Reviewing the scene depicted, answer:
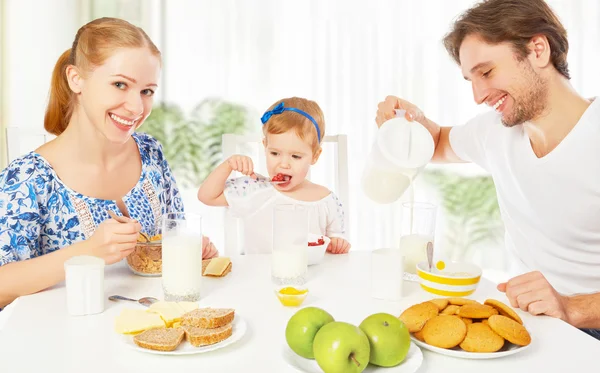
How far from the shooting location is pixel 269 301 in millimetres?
1263

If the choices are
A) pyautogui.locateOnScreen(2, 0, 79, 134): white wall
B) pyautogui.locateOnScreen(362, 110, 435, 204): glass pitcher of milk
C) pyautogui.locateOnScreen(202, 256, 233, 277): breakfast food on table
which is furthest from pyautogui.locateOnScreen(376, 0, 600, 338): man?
pyautogui.locateOnScreen(2, 0, 79, 134): white wall

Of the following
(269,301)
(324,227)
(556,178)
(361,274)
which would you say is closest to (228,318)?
(269,301)

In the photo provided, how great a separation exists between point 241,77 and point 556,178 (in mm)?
2492

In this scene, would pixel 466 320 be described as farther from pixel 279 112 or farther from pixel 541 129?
pixel 279 112

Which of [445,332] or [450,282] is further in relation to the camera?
[450,282]

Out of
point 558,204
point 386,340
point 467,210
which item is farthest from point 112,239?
point 467,210

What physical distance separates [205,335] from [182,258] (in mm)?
300

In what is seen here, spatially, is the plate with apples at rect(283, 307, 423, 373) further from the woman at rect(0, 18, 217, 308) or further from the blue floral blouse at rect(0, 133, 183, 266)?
the blue floral blouse at rect(0, 133, 183, 266)

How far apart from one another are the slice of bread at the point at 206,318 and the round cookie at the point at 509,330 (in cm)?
46

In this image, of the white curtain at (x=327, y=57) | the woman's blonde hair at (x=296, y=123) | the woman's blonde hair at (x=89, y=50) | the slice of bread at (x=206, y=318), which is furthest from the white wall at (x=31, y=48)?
the slice of bread at (x=206, y=318)

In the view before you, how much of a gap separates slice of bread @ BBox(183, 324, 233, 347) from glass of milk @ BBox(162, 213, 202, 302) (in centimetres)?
24

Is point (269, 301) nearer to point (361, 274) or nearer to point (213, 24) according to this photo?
point (361, 274)

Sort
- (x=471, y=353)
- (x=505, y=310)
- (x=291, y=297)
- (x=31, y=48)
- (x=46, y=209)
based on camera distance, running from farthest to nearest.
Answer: (x=31, y=48) < (x=46, y=209) < (x=291, y=297) < (x=505, y=310) < (x=471, y=353)

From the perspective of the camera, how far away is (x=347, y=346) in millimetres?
827
